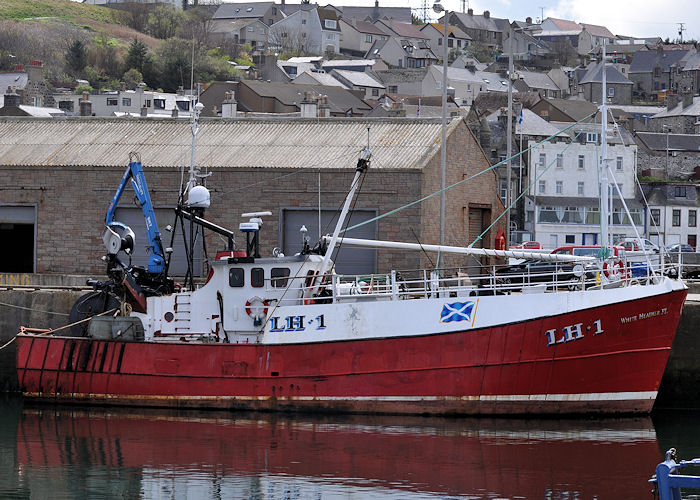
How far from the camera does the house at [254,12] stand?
167m

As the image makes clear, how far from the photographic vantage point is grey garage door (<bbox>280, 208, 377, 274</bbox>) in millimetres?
30812

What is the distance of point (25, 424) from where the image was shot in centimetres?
2245

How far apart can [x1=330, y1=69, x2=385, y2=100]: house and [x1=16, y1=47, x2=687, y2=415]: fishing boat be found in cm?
8713

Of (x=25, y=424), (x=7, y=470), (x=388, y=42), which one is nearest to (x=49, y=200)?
(x=25, y=424)

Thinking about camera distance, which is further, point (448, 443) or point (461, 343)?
point (461, 343)

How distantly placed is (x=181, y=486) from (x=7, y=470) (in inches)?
124

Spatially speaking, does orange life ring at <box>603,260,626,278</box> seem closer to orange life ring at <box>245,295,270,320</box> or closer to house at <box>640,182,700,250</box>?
orange life ring at <box>245,295,270,320</box>

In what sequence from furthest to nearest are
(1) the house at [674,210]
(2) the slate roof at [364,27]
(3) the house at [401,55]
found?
(2) the slate roof at [364,27]
(3) the house at [401,55]
(1) the house at [674,210]

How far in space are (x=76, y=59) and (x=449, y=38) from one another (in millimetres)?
→ 54538

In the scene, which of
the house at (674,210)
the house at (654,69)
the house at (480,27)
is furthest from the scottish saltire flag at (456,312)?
the house at (480,27)

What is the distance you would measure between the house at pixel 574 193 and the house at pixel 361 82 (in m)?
36.1

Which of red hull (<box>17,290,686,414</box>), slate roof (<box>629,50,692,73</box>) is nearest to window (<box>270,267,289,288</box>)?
red hull (<box>17,290,686,414</box>)

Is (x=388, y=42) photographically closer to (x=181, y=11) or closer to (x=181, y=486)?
(x=181, y=11)

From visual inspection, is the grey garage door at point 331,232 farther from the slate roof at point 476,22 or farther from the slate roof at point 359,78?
the slate roof at point 476,22
